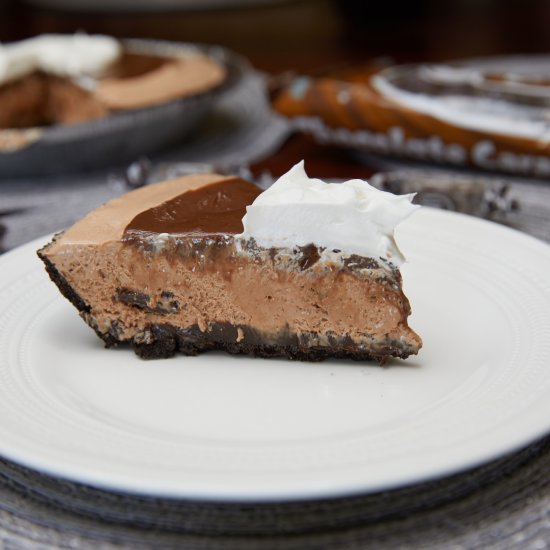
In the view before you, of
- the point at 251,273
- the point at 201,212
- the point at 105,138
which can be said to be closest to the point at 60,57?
the point at 105,138

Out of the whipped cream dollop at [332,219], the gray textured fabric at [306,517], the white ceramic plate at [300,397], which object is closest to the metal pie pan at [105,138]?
the white ceramic plate at [300,397]

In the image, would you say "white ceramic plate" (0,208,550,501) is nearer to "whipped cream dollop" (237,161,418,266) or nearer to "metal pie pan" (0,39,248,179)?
"whipped cream dollop" (237,161,418,266)

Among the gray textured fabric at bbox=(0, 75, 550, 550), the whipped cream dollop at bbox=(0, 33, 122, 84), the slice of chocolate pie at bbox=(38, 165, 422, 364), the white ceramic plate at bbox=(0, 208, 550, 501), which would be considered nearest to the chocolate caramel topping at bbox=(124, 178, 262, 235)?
the slice of chocolate pie at bbox=(38, 165, 422, 364)

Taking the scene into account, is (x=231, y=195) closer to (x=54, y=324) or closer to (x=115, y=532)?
(x=54, y=324)

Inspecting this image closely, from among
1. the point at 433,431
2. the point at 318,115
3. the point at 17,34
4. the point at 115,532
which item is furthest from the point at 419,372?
the point at 17,34

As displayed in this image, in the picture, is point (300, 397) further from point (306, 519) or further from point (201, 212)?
point (201, 212)

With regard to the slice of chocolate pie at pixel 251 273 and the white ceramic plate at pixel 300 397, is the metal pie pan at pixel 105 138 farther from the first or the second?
the slice of chocolate pie at pixel 251 273

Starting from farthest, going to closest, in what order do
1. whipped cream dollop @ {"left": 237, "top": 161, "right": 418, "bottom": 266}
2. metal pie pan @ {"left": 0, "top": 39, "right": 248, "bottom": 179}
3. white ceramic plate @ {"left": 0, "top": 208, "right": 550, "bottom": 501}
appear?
1. metal pie pan @ {"left": 0, "top": 39, "right": 248, "bottom": 179}
2. whipped cream dollop @ {"left": 237, "top": 161, "right": 418, "bottom": 266}
3. white ceramic plate @ {"left": 0, "top": 208, "right": 550, "bottom": 501}
